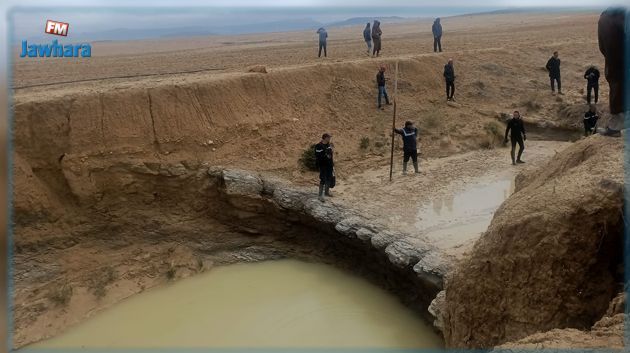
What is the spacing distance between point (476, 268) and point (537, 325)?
0.91 m

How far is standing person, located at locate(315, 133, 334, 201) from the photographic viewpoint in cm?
1143

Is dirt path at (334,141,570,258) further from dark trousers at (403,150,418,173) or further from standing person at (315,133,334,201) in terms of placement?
standing person at (315,133,334,201)

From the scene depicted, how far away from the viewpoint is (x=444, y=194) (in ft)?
40.2

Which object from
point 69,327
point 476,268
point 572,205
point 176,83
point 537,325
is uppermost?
point 176,83

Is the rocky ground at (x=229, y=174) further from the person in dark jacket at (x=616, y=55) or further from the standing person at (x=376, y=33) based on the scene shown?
the standing person at (x=376, y=33)

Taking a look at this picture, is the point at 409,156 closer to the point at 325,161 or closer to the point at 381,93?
the point at 325,161

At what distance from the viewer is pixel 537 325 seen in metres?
5.57

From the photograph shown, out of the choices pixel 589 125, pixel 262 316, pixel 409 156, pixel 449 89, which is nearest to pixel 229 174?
pixel 262 316

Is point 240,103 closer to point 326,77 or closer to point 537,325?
point 326,77

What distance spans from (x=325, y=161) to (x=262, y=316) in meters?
3.53

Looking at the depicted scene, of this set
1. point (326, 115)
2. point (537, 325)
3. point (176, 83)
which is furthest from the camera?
point (326, 115)

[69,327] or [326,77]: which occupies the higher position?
[326,77]

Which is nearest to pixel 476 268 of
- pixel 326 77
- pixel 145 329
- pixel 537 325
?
pixel 537 325

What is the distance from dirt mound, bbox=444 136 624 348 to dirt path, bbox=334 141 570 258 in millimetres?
3088
